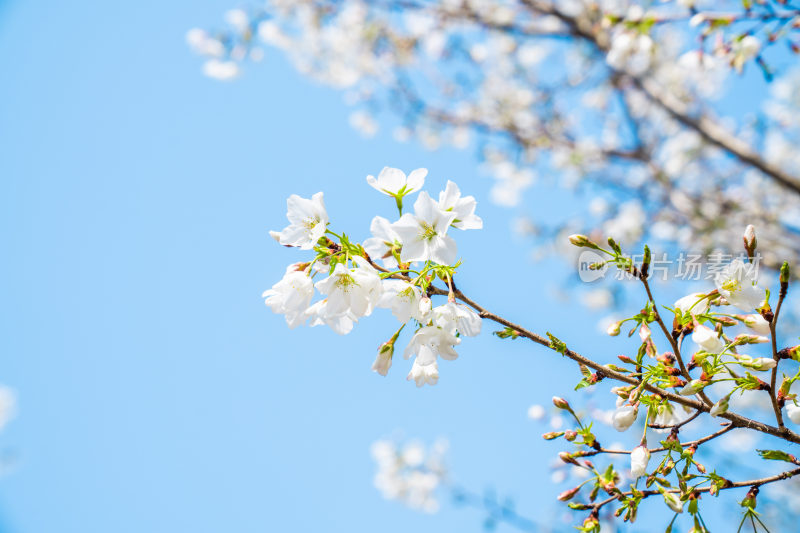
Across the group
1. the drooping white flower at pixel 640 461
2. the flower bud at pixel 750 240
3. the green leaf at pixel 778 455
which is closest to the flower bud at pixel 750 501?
the green leaf at pixel 778 455

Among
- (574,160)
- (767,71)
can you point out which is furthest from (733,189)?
(767,71)

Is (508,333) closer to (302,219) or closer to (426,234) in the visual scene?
(426,234)

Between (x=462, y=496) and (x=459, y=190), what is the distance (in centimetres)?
494

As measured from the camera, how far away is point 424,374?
1.67 m

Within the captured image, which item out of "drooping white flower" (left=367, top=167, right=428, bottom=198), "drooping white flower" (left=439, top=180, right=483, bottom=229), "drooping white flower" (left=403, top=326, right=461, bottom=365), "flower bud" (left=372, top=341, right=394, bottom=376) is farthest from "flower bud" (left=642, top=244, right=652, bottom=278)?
"flower bud" (left=372, top=341, right=394, bottom=376)

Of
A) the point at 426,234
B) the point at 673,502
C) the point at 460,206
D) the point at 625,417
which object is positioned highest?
the point at 460,206

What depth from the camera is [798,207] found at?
8.10 meters

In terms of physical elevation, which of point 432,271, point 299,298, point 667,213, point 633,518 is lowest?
point 633,518

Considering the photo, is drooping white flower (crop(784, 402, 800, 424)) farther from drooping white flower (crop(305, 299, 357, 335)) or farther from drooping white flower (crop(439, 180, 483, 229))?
drooping white flower (crop(305, 299, 357, 335))

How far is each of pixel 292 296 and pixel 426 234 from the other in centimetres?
46

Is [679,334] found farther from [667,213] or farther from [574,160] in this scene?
[667,213]

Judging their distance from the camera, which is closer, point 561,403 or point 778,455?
point 778,455

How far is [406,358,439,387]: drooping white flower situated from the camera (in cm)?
166

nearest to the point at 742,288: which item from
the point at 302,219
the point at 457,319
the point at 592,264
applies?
the point at 592,264
